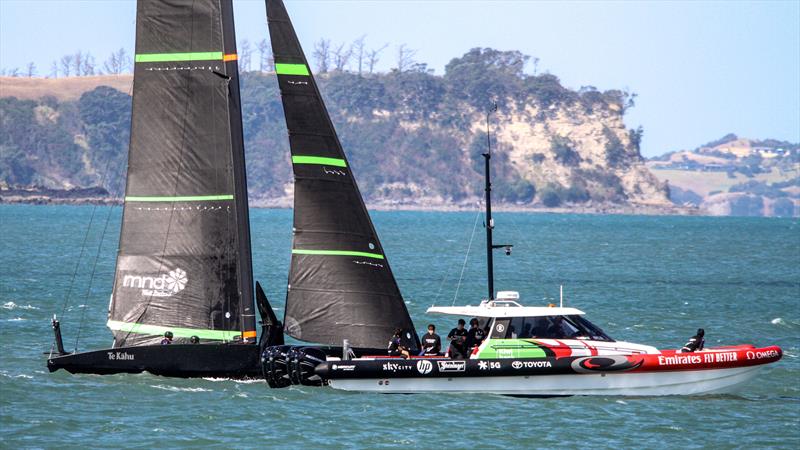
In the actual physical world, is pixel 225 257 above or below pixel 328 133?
below

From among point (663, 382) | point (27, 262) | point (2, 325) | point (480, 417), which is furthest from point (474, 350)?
point (27, 262)

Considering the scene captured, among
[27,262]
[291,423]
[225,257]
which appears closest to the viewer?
[291,423]

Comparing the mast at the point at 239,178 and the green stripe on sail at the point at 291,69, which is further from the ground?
the green stripe on sail at the point at 291,69

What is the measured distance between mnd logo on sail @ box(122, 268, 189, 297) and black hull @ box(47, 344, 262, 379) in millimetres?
1240

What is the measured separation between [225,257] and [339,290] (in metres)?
2.49

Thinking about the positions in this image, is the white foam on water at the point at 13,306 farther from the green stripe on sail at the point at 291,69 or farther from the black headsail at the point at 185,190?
the green stripe on sail at the point at 291,69

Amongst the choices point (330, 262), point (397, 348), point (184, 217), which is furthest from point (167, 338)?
point (397, 348)

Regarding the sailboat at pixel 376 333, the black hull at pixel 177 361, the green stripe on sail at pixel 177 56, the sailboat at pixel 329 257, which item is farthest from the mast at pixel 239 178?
the sailboat at pixel 329 257

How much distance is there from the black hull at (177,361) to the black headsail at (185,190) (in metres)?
0.45

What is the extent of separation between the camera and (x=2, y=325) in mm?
39688

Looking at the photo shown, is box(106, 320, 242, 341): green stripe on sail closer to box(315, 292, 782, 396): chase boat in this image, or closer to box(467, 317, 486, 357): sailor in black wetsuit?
→ box(315, 292, 782, 396): chase boat

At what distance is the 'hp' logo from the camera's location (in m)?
27.0

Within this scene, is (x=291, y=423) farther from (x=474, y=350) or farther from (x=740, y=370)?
(x=740, y=370)

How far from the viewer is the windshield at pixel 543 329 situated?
2762 cm
